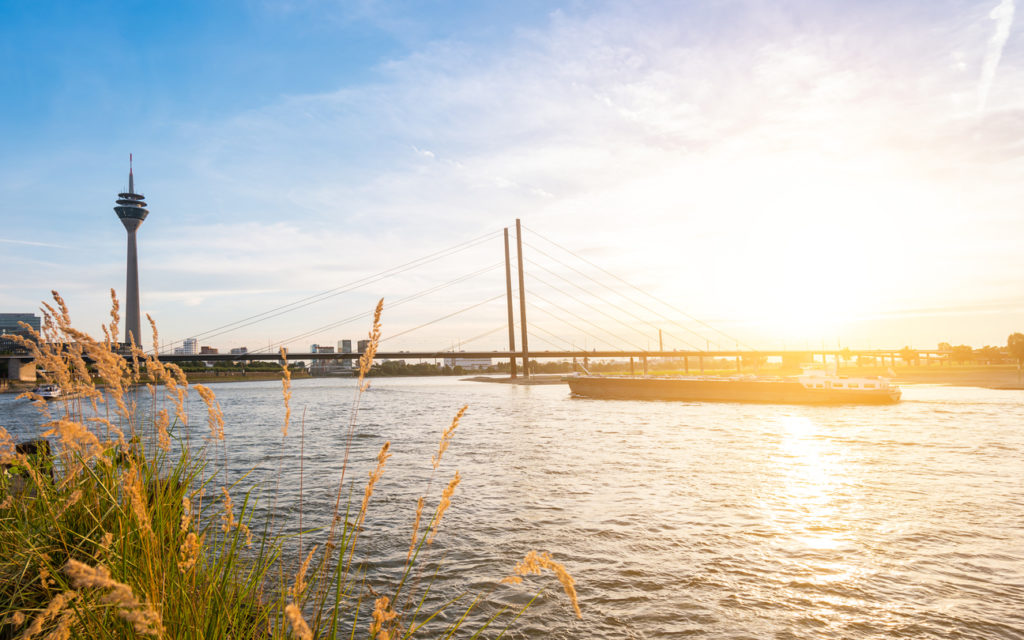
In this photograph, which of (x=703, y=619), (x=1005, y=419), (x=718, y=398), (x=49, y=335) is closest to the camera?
(x=49, y=335)

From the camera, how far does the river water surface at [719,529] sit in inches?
185

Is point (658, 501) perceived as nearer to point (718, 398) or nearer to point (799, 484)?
point (799, 484)

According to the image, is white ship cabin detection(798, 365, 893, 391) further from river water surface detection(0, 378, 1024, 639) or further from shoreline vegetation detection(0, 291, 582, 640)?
shoreline vegetation detection(0, 291, 582, 640)

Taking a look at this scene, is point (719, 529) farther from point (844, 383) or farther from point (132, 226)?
point (132, 226)

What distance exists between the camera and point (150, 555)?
2.11m

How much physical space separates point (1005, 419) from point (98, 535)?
28333mm

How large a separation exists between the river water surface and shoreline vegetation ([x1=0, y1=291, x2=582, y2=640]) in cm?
81

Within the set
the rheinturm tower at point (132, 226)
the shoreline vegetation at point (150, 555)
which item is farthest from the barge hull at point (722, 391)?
the rheinturm tower at point (132, 226)

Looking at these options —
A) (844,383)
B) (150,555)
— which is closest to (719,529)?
(150,555)

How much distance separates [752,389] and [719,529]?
3559 cm

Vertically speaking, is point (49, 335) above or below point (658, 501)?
above

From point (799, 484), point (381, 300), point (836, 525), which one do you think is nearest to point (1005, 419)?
point (799, 484)

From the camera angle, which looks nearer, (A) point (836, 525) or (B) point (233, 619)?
(B) point (233, 619)

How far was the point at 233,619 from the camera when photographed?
260cm
